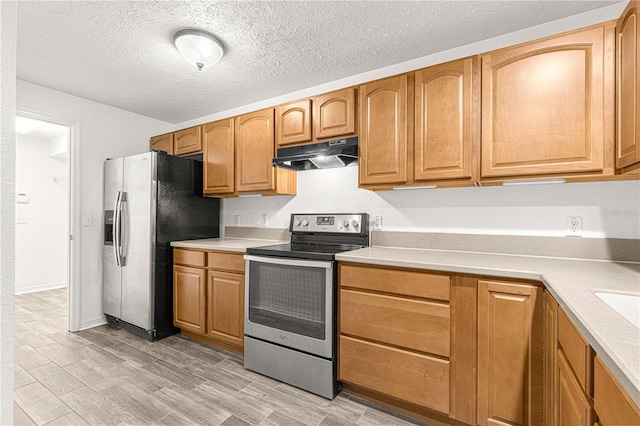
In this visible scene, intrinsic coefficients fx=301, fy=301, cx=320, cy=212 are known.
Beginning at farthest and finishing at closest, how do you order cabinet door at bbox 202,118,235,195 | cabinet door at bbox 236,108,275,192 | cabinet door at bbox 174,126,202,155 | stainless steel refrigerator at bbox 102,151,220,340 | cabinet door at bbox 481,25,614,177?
1. cabinet door at bbox 174,126,202,155
2. cabinet door at bbox 202,118,235,195
3. stainless steel refrigerator at bbox 102,151,220,340
4. cabinet door at bbox 236,108,275,192
5. cabinet door at bbox 481,25,614,177

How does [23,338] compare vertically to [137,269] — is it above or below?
below

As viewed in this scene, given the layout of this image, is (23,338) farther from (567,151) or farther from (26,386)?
(567,151)

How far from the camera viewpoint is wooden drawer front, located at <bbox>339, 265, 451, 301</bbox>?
1665 millimetres

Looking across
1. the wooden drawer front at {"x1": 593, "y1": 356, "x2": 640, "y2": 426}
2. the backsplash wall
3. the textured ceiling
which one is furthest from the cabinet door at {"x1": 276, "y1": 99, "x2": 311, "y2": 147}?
the wooden drawer front at {"x1": 593, "y1": 356, "x2": 640, "y2": 426}

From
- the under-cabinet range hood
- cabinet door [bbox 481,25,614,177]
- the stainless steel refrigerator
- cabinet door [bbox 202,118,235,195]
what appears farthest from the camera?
cabinet door [bbox 202,118,235,195]

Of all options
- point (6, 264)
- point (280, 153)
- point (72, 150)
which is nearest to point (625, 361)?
point (6, 264)

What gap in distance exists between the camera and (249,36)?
2.04 m

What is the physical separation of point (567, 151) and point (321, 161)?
1626 millimetres

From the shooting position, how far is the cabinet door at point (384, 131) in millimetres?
2088

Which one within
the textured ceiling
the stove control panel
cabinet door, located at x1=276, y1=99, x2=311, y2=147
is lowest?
the stove control panel

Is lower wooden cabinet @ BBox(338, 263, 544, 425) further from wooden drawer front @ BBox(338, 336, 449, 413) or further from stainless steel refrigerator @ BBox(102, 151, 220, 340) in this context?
stainless steel refrigerator @ BBox(102, 151, 220, 340)

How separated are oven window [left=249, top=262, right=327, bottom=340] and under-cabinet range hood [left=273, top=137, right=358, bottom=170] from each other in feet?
2.90

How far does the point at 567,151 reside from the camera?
161 centimetres

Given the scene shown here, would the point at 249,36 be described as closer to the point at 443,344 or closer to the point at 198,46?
the point at 198,46
